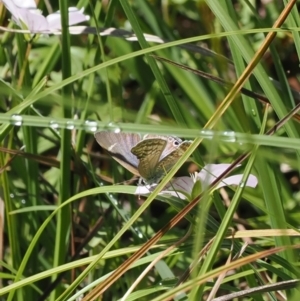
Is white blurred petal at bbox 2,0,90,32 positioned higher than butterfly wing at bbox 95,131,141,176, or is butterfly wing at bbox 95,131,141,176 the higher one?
white blurred petal at bbox 2,0,90,32

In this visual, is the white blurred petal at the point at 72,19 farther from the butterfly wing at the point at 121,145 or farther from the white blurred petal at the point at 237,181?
the white blurred petal at the point at 237,181

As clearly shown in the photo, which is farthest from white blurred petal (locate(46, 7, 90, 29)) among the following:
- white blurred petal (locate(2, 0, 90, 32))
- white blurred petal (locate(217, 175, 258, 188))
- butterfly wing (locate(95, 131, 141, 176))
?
white blurred petal (locate(217, 175, 258, 188))

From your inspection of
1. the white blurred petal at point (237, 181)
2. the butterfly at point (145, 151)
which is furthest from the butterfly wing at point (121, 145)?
the white blurred petal at point (237, 181)

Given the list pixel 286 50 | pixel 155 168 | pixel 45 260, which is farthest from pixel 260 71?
pixel 286 50

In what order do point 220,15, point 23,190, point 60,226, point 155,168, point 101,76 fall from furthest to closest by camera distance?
point 101,76 < point 23,190 < point 60,226 < point 155,168 < point 220,15

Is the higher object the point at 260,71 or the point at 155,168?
the point at 260,71

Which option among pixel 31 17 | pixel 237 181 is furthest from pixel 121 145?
pixel 31 17

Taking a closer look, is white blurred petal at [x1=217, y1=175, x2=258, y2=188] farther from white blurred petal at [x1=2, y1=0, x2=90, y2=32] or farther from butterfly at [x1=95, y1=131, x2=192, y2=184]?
white blurred petal at [x1=2, y1=0, x2=90, y2=32]

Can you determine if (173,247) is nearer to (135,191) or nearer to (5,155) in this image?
(135,191)
